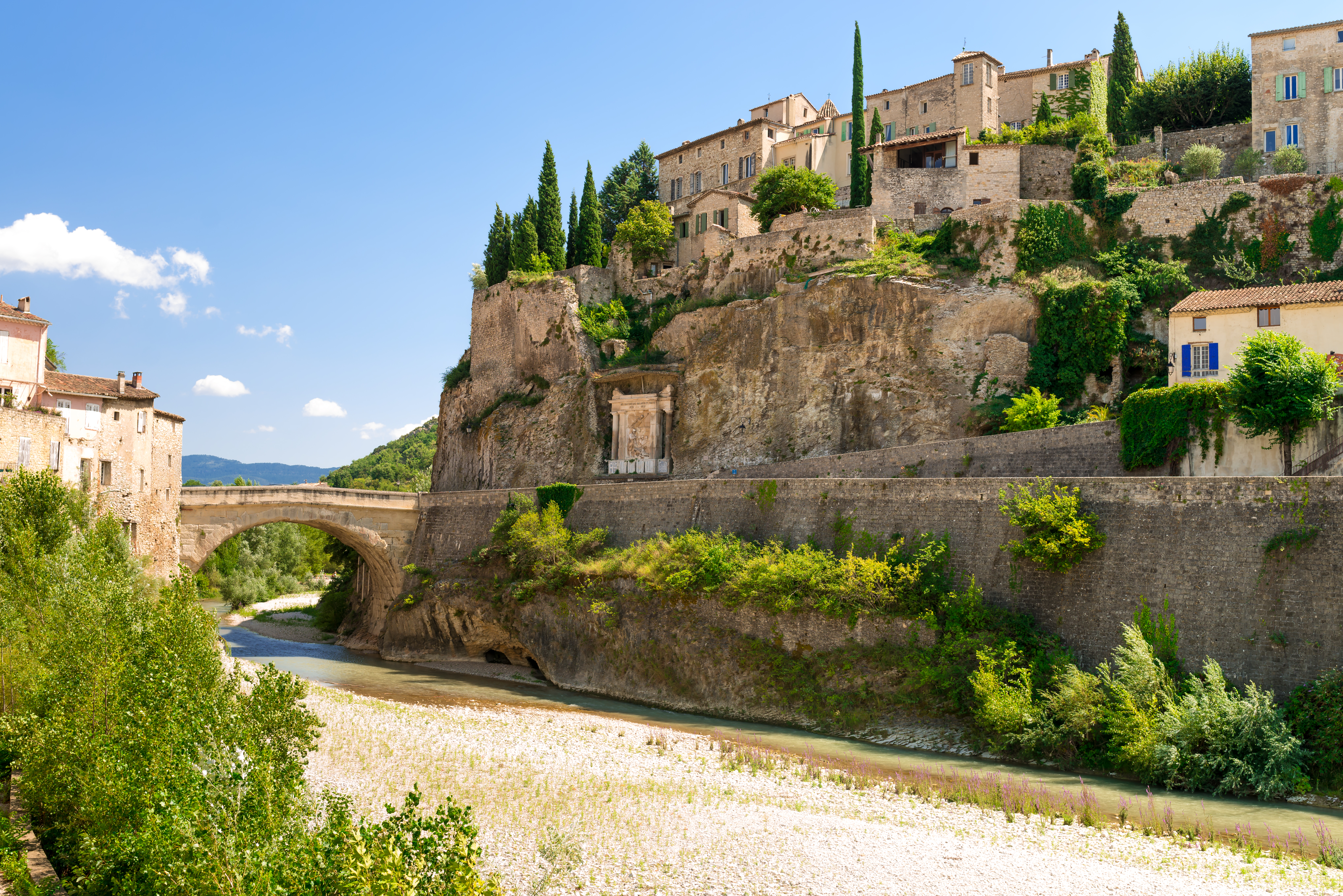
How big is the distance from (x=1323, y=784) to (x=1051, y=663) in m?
5.62

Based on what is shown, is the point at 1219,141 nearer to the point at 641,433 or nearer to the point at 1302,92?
the point at 1302,92

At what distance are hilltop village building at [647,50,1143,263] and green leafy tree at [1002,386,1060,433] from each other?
46.0 feet

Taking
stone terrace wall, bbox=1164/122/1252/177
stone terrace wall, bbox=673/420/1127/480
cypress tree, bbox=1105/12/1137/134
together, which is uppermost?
cypress tree, bbox=1105/12/1137/134

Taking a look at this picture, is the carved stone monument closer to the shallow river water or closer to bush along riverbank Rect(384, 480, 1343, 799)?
bush along riverbank Rect(384, 480, 1343, 799)

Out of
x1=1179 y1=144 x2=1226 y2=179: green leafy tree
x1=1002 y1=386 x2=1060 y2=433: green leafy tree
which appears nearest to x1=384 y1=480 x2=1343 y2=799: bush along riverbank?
x1=1002 y1=386 x2=1060 y2=433: green leafy tree

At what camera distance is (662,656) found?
101 feet

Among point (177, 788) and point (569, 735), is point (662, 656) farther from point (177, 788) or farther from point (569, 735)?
point (177, 788)

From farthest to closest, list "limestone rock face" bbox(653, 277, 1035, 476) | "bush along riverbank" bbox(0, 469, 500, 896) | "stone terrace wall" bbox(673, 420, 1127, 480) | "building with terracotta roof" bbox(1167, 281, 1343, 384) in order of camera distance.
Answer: "limestone rock face" bbox(653, 277, 1035, 476) → "stone terrace wall" bbox(673, 420, 1127, 480) → "building with terracotta roof" bbox(1167, 281, 1343, 384) → "bush along riverbank" bbox(0, 469, 500, 896)

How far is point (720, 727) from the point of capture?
88.2 feet

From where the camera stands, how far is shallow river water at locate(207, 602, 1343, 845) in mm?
17922

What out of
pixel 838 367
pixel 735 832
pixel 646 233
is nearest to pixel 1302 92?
pixel 838 367

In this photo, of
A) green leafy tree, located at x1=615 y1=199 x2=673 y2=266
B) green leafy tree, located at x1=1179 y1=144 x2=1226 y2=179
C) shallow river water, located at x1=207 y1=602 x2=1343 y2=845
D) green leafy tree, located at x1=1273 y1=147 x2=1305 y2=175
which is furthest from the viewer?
green leafy tree, located at x1=615 y1=199 x2=673 y2=266

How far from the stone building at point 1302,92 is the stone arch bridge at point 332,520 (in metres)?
39.3

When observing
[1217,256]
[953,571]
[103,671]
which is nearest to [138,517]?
[103,671]
